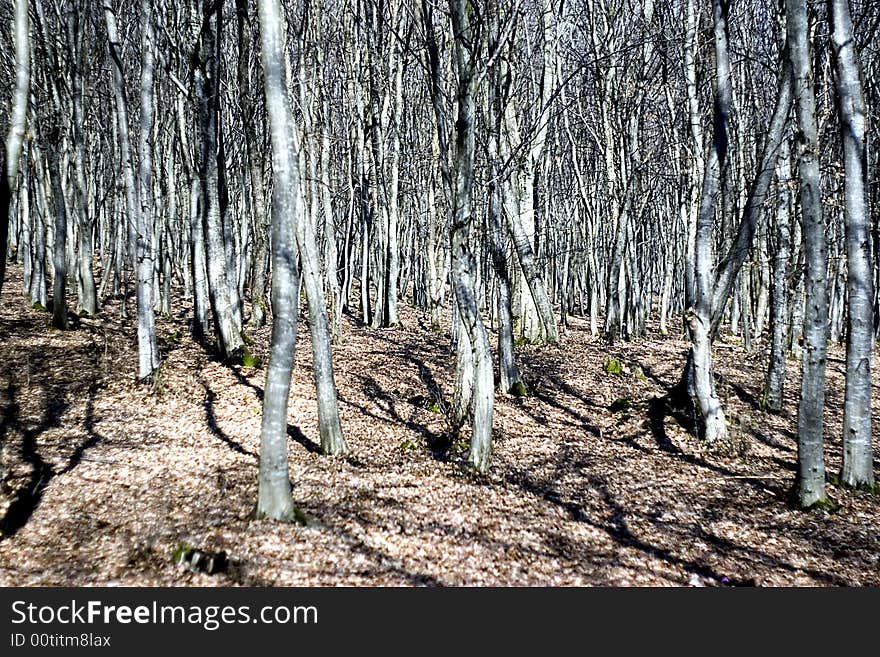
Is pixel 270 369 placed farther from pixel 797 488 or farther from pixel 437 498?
pixel 797 488

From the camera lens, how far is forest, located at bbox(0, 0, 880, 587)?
582 cm

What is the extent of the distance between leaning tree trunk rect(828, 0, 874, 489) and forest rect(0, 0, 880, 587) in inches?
1.1

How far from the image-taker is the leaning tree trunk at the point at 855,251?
6672 mm

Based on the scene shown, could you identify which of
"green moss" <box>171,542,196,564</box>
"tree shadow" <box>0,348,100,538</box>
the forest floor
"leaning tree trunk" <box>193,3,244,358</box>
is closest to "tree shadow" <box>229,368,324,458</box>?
the forest floor

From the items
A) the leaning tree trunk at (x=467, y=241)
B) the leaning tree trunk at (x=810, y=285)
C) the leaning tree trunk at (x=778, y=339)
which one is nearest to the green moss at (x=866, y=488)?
the leaning tree trunk at (x=810, y=285)

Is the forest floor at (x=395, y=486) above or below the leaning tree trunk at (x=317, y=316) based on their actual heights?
below

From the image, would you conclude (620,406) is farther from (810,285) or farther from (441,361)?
(810,285)

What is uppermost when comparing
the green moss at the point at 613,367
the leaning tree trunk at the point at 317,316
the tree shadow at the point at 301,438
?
the leaning tree trunk at the point at 317,316

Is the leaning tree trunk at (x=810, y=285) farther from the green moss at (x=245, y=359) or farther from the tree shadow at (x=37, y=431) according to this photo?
the green moss at (x=245, y=359)

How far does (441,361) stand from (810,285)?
858 cm

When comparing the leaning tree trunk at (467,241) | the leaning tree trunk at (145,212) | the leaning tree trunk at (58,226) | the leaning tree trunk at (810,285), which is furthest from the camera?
the leaning tree trunk at (58,226)

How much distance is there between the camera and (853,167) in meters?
6.72

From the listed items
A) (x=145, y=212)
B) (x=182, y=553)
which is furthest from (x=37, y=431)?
(x=182, y=553)

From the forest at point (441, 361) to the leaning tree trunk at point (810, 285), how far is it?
30mm
